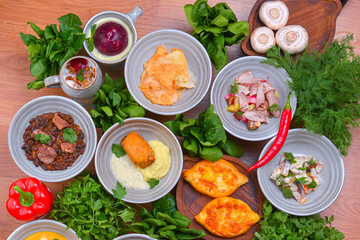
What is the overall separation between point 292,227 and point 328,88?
0.91 m

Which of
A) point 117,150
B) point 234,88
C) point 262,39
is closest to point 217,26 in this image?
point 262,39

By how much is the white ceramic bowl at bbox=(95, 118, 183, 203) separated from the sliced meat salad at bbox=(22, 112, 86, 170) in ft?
0.51

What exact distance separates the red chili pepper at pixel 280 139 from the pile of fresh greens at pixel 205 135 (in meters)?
0.15

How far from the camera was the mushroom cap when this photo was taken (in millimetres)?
2338

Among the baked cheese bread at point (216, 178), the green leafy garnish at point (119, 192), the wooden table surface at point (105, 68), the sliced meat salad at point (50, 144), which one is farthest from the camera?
the wooden table surface at point (105, 68)

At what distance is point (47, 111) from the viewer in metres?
2.29

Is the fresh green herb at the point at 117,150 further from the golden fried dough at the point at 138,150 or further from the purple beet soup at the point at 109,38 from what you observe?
the purple beet soup at the point at 109,38

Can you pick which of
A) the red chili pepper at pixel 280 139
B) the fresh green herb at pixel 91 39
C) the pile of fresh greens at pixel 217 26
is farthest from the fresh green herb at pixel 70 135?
the red chili pepper at pixel 280 139

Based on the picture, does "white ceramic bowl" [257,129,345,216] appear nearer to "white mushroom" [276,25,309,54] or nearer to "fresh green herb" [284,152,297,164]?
"fresh green herb" [284,152,297,164]

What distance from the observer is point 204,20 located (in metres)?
2.29

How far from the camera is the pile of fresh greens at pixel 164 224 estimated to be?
2.11 m

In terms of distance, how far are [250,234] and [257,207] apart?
0.18 metres

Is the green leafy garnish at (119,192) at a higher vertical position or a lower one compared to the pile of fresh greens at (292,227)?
higher

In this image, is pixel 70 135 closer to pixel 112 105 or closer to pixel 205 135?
pixel 112 105
